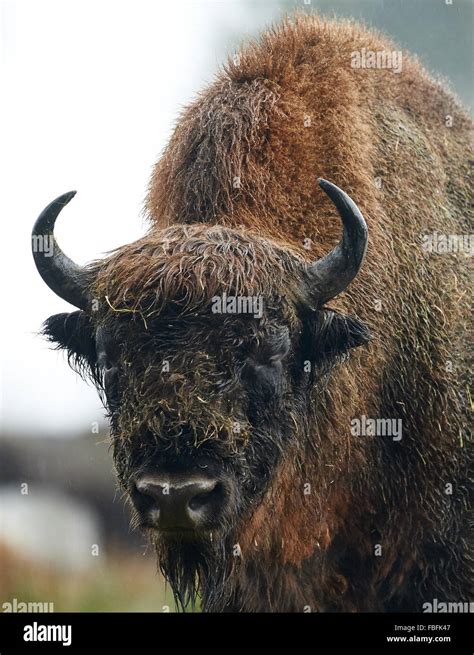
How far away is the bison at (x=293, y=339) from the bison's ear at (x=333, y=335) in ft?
0.05

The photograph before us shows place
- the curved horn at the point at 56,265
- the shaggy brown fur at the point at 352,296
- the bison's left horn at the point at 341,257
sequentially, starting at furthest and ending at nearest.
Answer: the shaggy brown fur at the point at 352,296, the curved horn at the point at 56,265, the bison's left horn at the point at 341,257

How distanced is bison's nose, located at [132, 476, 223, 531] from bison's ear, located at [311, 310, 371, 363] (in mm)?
1429

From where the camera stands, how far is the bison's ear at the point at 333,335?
7816 millimetres

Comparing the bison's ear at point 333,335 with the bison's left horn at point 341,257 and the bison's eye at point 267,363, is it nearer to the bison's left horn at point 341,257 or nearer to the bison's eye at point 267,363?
the bison's left horn at point 341,257

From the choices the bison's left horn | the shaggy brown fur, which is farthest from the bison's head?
the shaggy brown fur

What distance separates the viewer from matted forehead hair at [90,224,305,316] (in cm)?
726

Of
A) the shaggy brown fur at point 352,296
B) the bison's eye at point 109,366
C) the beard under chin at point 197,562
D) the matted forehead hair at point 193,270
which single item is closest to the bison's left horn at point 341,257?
the matted forehead hair at point 193,270

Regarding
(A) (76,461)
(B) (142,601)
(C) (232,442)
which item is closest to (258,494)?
(C) (232,442)

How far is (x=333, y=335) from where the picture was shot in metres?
7.85

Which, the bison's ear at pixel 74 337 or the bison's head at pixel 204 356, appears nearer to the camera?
the bison's head at pixel 204 356

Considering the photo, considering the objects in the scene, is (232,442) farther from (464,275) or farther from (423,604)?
(464,275)

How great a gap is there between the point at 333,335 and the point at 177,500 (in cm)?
186
